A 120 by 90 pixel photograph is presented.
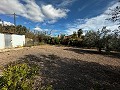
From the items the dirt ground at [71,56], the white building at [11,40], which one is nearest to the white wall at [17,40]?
the white building at [11,40]

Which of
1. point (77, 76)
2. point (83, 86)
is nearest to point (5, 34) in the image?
point (77, 76)

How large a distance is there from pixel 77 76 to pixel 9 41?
17998 millimetres

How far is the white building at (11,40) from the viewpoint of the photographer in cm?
2239

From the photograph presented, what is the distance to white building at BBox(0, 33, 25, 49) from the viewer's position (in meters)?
22.4

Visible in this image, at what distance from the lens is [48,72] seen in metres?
9.94

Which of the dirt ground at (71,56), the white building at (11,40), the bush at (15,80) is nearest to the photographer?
the bush at (15,80)

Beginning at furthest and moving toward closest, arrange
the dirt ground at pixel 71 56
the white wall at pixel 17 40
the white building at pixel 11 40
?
the white wall at pixel 17 40 → the white building at pixel 11 40 → the dirt ground at pixel 71 56

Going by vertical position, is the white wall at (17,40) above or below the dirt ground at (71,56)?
→ above

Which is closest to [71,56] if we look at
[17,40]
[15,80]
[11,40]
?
[11,40]

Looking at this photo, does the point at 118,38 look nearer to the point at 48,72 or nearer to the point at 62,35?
the point at 48,72

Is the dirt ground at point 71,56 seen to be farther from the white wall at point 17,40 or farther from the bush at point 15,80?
the bush at point 15,80

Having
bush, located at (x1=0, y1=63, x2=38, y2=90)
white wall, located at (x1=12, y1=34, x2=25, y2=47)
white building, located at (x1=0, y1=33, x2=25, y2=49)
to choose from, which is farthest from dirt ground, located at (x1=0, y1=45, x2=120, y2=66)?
bush, located at (x1=0, y1=63, x2=38, y2=90)

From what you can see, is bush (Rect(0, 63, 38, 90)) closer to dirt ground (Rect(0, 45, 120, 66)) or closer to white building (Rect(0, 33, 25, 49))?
dirt ground (Rect(0, 45, 120, 66))

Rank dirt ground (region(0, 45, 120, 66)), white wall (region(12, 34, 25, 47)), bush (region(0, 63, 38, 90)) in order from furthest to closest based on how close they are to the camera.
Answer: white wall (region(12, 34, 25, 47))
dirt ground (region(0, 45, 120, 66))
bush (region(0, 63, 38, 90))
